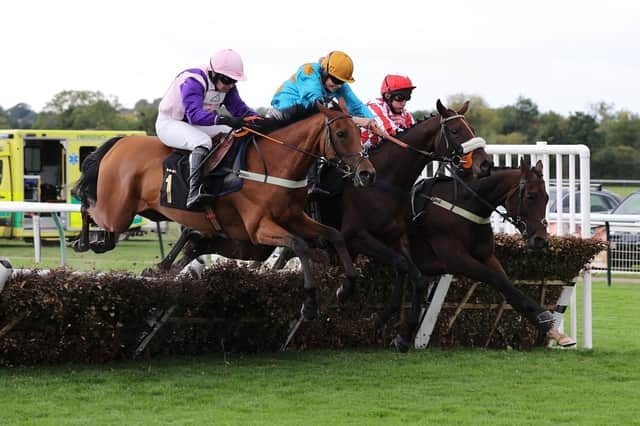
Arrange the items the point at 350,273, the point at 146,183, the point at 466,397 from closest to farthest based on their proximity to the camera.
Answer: the point at 466,397 < the point at 350,273 < the point at 146,183

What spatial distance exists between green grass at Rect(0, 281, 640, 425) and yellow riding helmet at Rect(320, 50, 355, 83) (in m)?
2.01

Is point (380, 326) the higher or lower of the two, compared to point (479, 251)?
lower

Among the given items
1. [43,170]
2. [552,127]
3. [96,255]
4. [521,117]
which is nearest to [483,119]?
[521,117]

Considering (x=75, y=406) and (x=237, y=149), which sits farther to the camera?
(x=237, y=149)

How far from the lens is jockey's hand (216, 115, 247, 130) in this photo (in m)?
7.60

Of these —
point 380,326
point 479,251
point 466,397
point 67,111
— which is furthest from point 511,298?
point 67,111

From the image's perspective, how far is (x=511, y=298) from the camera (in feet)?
26.5

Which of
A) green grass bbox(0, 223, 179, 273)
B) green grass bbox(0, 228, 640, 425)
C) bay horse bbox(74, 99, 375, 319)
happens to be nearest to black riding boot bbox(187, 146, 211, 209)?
bay horse bbox(74, 99, 375, 319)

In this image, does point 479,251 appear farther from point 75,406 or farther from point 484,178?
point 75,406

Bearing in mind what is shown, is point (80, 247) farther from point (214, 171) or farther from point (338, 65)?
point (338, 65)

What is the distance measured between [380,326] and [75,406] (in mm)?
3004

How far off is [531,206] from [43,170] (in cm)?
1671

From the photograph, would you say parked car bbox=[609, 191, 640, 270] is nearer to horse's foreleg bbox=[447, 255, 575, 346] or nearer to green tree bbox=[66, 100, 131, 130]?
horse's foreleg bbox=[447, 255, 575, 346]

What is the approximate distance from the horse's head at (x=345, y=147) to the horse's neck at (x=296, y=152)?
95 millimetres
